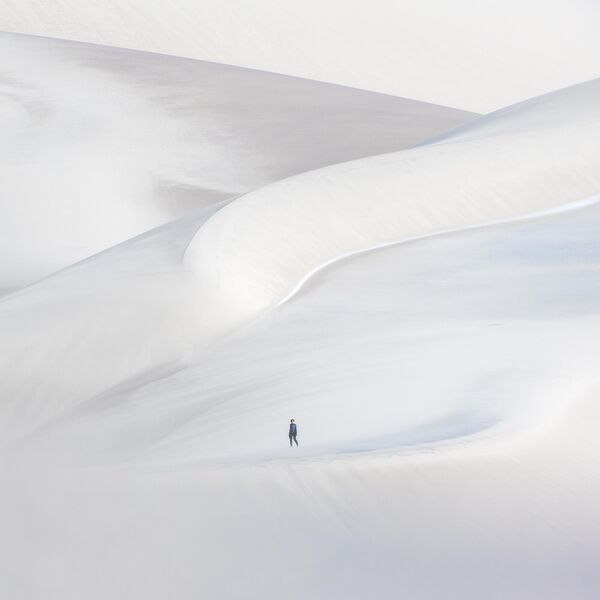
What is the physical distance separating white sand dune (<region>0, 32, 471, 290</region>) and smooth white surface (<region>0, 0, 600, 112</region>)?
26.1ft

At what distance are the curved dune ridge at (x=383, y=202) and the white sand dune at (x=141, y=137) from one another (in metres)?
3.01

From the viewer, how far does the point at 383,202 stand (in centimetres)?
1225

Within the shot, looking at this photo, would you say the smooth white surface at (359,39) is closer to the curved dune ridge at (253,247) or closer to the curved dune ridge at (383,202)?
the curved dune ridge at (253,247)

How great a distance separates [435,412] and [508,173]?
6543 mm

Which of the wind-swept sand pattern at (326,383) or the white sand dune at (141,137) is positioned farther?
the white sand dune at (141,137)

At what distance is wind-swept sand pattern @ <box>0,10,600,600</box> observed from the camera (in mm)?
5938

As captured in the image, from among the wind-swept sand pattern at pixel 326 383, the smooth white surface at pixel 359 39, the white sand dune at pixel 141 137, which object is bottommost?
the wind-swept sand pattern at pixel 326 383

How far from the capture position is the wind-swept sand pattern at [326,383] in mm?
5938

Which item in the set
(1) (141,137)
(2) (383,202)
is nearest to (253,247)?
(2) (383,202)

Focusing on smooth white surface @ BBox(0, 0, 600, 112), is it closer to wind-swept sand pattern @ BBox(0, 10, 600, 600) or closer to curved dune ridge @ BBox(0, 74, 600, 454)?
wind-swept sand pattern @ BBox(0, 10, 600, 600)

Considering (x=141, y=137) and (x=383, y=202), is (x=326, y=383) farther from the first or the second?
(x=141, y=137)

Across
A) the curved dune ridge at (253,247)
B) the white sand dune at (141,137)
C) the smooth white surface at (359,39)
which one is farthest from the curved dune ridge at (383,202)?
the smooth white surface at (359,39)

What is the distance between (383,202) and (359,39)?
77.1ft

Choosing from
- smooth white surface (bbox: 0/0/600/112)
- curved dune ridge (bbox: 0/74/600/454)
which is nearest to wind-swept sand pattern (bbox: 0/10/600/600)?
curved dune ridge (bbox: 0/74/600/454)
